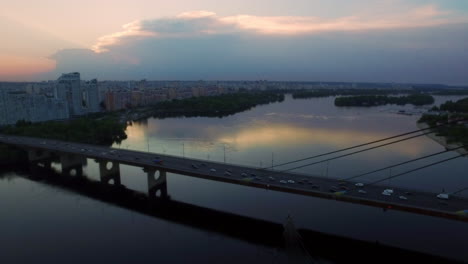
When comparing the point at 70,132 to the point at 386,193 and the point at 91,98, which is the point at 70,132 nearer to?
the point at 91,98

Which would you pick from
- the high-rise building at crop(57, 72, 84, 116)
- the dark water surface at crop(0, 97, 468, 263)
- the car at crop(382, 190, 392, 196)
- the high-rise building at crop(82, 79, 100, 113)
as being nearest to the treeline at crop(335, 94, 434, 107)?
the high-rise building at crop(82, 79, 100, 113)

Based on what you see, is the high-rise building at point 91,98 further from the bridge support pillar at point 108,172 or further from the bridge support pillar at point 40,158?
the bridge support pillar at point 108,172

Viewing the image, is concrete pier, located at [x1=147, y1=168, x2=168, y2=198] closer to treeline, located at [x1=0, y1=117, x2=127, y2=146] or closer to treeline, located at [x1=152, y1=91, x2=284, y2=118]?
treeline, located at [x1=0, y1=117, x2=127, y2=146]

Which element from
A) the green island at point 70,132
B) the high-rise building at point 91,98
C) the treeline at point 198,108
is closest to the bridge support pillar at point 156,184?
the green island at point 70,132

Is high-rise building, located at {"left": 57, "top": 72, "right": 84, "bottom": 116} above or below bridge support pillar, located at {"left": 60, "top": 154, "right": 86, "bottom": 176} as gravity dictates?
above

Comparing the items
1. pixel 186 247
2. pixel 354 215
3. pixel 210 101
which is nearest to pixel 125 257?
pixel 186 247
